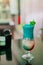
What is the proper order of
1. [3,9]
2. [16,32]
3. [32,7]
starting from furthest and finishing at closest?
[3,9], [16,32], [32,7]

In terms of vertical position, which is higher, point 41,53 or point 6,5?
point 6,5

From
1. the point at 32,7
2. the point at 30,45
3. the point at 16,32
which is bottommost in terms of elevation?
the point at 16,32

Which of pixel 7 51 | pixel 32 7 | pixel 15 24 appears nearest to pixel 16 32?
pixel 15 24

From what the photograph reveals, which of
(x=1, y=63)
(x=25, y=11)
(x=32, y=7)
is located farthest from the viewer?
(x=25, y=11)

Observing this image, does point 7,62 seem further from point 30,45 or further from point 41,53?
point 41,53

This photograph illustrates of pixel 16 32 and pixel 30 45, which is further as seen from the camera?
pixel 16 32

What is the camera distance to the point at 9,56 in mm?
1057

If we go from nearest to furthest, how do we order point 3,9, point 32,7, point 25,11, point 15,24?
point 32,7 < point 25,11 < point 15,24 < point 3,9

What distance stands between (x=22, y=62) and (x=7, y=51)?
250 mm

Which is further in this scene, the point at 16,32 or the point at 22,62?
the point at 16,32

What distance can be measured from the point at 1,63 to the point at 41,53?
0.31 meters

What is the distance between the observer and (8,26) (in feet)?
10.9

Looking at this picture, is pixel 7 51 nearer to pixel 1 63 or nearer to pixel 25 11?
pixel 1 63

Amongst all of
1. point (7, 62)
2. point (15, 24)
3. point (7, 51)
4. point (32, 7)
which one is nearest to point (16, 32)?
point (15, 24)
